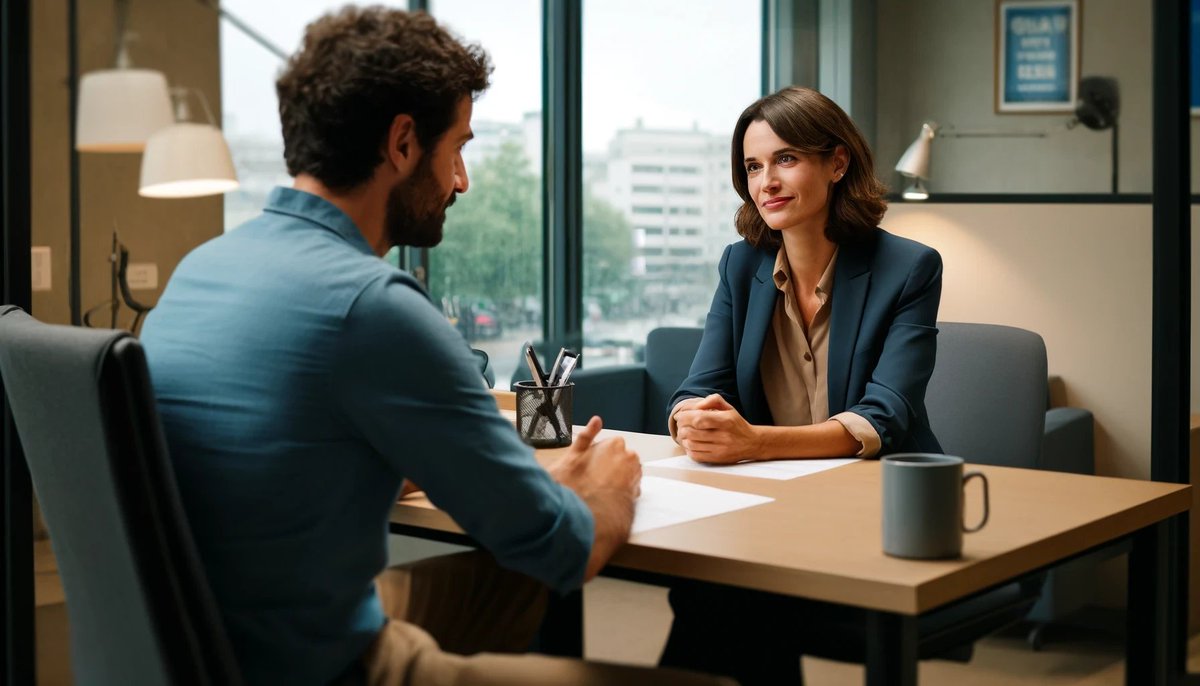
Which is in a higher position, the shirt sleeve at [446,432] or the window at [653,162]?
the window at [653,162]

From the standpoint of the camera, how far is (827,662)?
190 centimetres

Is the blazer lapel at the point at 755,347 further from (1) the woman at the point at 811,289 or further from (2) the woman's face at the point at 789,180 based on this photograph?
(2) the woman's face at the point at 789,180

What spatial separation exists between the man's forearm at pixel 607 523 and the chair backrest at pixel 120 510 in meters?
0.37

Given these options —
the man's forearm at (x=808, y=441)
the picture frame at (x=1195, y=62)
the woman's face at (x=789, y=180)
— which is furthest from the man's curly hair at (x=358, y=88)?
the picture frame at (x=1195, y=62)

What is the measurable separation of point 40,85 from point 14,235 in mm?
344

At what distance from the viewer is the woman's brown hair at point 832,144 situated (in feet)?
7.39

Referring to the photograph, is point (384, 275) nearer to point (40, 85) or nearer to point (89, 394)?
point (89, 394)

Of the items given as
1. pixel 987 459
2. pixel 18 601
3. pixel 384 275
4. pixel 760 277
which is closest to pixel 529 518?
pixel 384 275

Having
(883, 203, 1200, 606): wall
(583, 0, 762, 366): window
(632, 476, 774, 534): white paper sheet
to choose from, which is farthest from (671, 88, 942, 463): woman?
(583, 0, 762, 366): window

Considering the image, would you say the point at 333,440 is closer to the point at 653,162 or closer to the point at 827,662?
the point at 827,662

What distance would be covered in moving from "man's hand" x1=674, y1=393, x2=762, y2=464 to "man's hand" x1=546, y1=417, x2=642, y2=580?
0.27 m

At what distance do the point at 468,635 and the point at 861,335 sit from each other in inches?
34.4

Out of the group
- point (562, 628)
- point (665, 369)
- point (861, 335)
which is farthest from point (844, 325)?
point (665, 369)

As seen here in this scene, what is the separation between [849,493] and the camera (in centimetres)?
160
